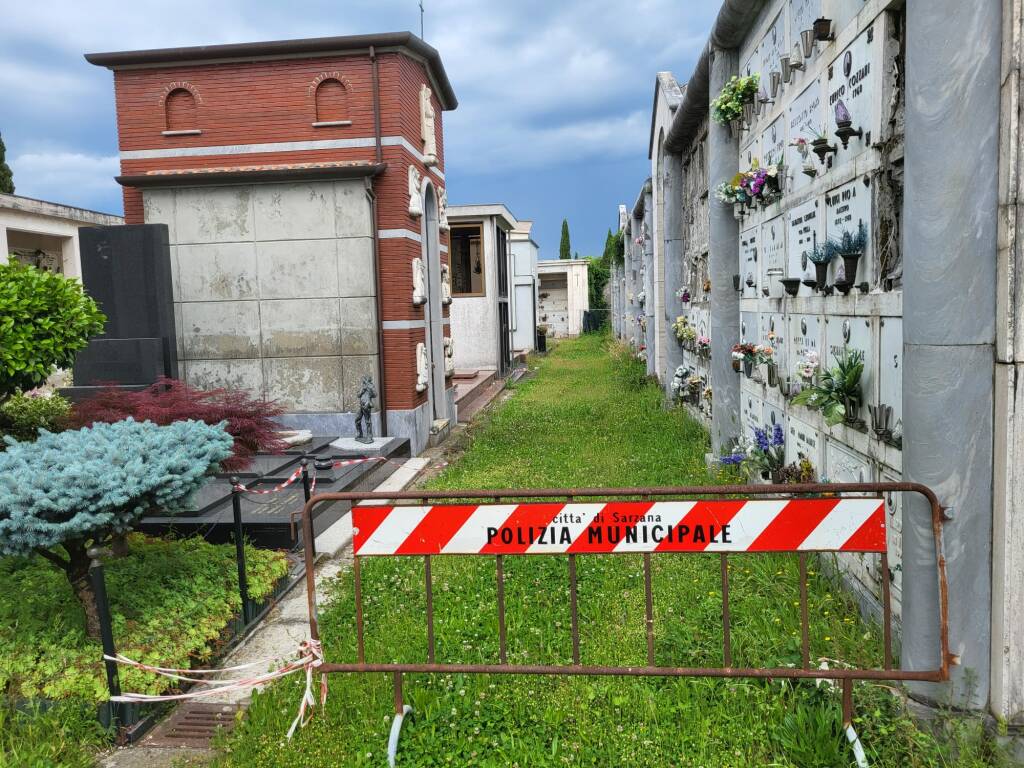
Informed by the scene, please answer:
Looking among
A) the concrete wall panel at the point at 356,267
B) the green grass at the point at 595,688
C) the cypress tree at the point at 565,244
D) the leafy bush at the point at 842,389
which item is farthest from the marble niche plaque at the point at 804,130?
the cypress tree at the point at 565,244

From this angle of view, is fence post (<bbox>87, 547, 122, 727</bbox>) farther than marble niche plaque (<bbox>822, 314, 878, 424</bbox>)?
No

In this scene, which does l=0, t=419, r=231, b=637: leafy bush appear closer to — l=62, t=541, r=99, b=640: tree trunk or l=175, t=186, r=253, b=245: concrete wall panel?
l=62, t=541, r=99, b=640: tree trunk

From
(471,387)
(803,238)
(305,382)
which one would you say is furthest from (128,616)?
(471,387)

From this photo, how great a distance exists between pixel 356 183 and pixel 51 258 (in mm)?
17349

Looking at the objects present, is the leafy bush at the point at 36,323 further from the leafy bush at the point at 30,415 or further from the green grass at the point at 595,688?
the green grass at the point at 595,688

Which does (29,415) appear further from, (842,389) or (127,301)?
(842,389)

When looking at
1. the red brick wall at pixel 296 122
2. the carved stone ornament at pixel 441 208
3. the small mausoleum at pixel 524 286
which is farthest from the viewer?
the small mausoleum at pixel 524 286

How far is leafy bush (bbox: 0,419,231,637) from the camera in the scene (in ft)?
13.0

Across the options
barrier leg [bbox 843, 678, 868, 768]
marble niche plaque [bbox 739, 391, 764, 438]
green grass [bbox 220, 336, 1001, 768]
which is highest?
marble niche plaque [bbox 739, 391, 764, 438]

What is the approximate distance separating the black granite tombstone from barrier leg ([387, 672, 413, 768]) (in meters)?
8.31

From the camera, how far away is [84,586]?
4.55m

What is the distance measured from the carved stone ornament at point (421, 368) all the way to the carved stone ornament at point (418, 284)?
685 mm

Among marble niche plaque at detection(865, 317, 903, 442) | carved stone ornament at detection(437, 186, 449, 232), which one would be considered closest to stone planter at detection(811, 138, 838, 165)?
marble niche plaque at detection(865, 317, 903, 442)

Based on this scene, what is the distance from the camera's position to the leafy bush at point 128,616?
4.18 metres
